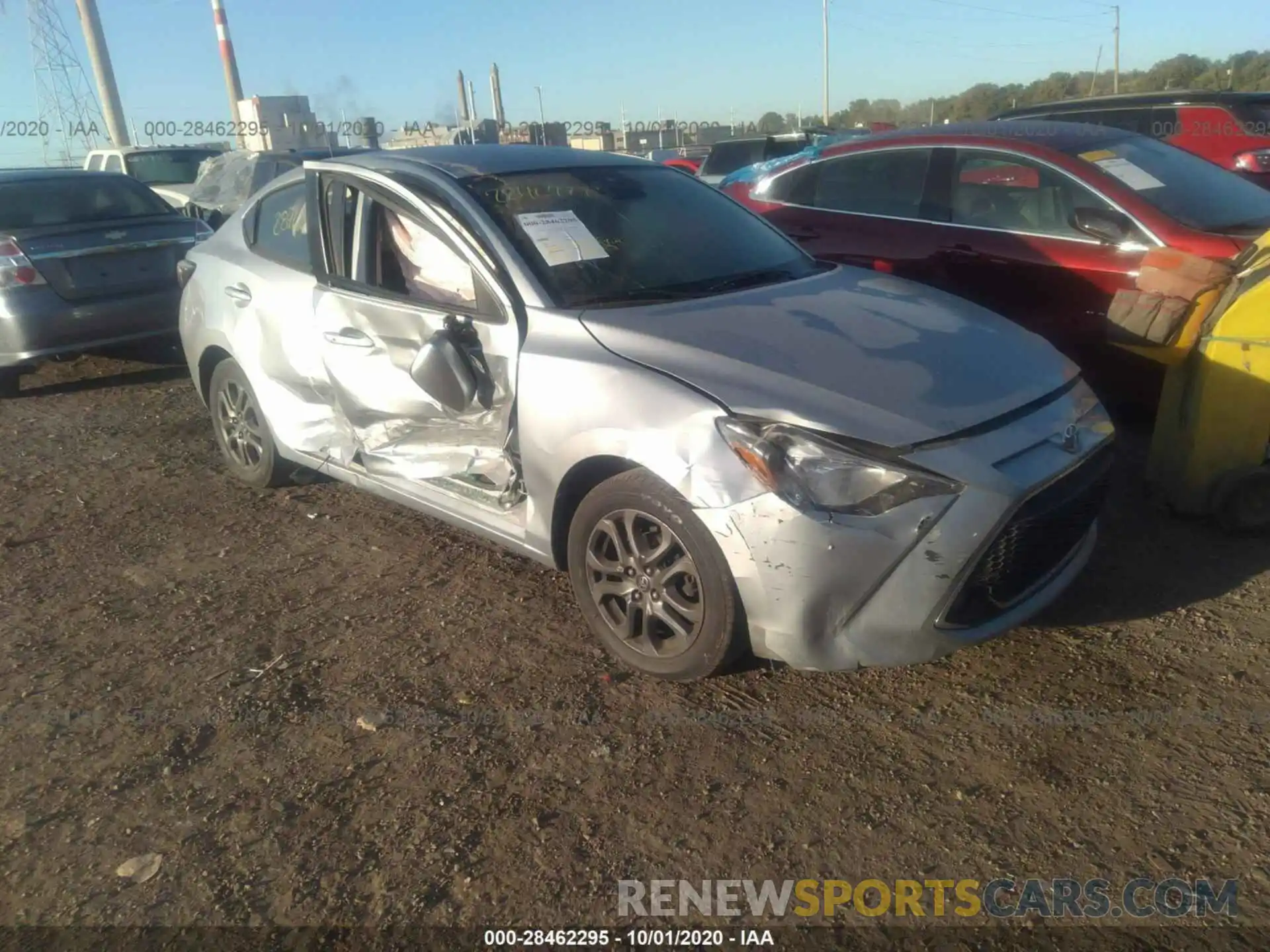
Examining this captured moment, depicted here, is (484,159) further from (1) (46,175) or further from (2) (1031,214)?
(1) (46,175)

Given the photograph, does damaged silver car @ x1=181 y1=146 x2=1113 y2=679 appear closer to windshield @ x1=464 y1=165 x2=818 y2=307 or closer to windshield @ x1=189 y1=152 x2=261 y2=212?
windshield @ x1=464 y1=165 x2=818 y2=307

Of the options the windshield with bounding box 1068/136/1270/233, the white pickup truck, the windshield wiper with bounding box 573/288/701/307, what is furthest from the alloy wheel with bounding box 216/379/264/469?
the white pickup truck

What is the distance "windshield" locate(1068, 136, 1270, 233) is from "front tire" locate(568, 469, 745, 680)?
137 inches

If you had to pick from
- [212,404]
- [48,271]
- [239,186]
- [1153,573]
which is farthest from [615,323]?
[239,186]

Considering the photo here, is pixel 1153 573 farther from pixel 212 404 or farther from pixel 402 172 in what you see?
pixel 212 404

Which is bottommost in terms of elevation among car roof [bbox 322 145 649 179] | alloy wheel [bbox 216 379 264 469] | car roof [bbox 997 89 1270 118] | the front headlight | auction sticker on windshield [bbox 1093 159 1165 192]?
alloy wheel [bbox 216 379 264 469]

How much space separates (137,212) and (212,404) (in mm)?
3383

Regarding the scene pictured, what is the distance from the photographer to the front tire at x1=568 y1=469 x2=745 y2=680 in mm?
2863

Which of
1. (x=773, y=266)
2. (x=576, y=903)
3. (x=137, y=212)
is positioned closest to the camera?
(x=576, y=903)

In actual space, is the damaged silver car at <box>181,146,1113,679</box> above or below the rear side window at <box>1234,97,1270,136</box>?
below

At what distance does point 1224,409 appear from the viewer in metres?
3.84

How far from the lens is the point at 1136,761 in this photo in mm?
2707

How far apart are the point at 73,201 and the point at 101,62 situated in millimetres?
36122

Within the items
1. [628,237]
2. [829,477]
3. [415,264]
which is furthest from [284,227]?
[829,477]
